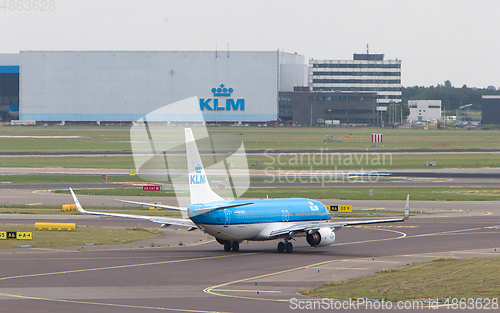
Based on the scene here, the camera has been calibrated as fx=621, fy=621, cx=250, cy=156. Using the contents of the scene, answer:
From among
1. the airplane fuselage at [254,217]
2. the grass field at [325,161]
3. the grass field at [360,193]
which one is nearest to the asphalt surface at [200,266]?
the airplane fuselage at [254,217]

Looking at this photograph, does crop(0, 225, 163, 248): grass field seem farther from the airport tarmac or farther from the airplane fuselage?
the airplane fuselage

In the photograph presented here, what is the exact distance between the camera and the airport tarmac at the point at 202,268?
29188 mm

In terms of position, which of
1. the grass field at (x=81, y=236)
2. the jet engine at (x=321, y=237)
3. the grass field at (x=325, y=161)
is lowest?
the grass field at (x=81, y=236)

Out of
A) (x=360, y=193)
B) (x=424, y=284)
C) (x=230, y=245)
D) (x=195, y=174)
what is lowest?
(x=360, y=193)

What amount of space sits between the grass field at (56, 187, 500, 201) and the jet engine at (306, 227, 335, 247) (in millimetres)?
32892

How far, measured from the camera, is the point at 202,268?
39125mm

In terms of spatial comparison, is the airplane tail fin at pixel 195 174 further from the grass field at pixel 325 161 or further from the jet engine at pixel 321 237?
the grass field at pixel 325 161

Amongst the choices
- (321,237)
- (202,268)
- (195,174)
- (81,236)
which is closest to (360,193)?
(321,237)

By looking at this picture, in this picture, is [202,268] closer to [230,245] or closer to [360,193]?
[230,245]

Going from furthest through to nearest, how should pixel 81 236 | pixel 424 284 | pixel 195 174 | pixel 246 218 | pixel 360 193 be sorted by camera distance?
pixel 360 193
pixel 81 236
pixel 246 218
pixel 195 174
pixel 424 284

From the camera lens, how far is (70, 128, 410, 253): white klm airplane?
43.4m

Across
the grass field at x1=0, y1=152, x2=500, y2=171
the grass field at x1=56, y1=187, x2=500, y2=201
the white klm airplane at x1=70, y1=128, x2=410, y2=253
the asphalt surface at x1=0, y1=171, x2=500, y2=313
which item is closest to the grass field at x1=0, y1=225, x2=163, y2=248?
the asphalt surface at x1=0, y1=171, x2=500, y2=313

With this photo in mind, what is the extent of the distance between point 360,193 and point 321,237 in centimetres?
4277

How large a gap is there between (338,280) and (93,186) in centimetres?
6440
